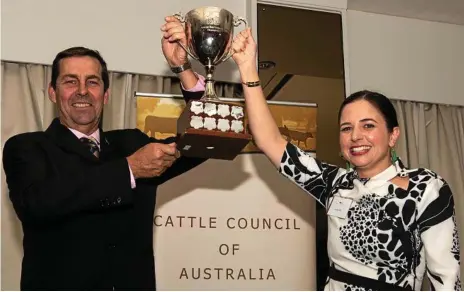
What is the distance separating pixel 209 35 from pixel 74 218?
1.95 ft

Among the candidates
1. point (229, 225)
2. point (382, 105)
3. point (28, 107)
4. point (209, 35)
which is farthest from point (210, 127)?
point (28, 107)

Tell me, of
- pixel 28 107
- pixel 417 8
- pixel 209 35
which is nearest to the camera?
pixel 209 35

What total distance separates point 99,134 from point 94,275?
419 millimetres

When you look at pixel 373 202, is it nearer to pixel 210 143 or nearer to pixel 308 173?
pixel 308 173

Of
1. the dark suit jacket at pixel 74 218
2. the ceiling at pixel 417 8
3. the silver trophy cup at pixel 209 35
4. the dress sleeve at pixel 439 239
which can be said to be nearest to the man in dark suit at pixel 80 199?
the dark suit jacket at pixel 74 218

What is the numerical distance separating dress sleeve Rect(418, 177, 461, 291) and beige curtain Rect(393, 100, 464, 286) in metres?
1.77

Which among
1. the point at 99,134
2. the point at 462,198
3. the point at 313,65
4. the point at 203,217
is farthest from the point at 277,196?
the point at 462,198

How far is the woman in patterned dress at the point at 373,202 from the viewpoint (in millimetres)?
1525

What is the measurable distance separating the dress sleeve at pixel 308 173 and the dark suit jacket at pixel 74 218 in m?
0.43

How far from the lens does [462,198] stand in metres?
3.36

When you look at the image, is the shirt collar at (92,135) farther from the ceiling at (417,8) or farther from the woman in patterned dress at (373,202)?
the ceiling at (417,8)

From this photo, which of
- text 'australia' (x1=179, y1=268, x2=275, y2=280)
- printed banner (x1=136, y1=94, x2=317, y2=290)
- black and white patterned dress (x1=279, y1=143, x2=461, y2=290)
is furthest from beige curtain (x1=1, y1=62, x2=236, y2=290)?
black and white patterned dress (x1=279, y1=143, x2=461, y2=290)

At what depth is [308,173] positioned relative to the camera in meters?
1.73

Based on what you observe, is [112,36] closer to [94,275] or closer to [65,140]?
[65,140]
